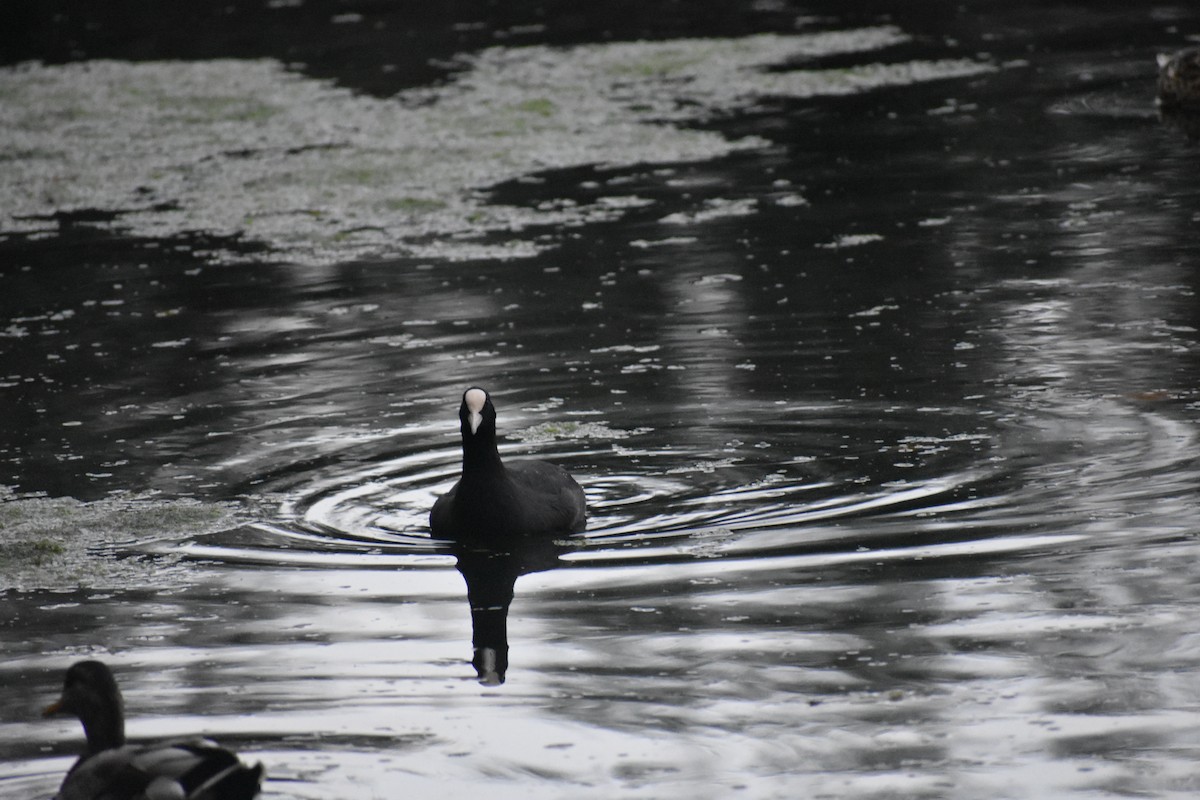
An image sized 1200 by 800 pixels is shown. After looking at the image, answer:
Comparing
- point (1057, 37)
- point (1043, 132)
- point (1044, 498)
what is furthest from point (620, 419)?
point (1057, 37)

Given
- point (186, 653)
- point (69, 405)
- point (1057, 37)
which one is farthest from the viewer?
point (1057, 37)

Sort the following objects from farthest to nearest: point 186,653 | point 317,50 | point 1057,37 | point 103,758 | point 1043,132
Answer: point 317,50 → point 1057,37 → point 1043,132 → point 186,653 → point 103,758

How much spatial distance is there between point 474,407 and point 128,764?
3511mm

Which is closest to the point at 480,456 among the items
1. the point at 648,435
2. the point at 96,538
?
the point at 648,435

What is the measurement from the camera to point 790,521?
758 cm

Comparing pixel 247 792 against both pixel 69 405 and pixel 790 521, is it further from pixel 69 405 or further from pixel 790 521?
pixel 69 405

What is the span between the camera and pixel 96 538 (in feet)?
25.8

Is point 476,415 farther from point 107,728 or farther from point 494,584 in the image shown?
point 107,728

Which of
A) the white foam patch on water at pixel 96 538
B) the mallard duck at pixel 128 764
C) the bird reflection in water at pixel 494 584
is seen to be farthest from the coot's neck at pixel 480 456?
the mallard duck at pixel 128 764

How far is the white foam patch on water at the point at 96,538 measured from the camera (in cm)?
733

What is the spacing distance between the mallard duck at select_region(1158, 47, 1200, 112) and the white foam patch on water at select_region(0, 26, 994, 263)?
312 cm

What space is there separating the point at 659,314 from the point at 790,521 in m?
4.00

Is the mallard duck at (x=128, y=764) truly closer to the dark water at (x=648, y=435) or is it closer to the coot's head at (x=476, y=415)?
the dark water at (x=648, y=435)

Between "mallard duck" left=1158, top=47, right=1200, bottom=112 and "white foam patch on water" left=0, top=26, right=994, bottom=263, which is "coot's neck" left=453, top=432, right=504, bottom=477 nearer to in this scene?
"white foam patch on water" left=0, top=26, right=994, bottom=263
